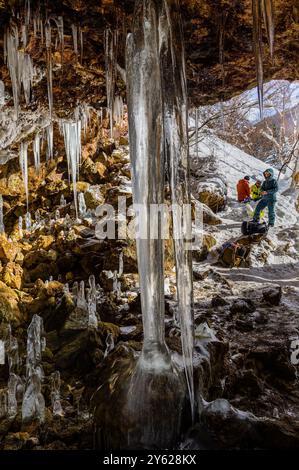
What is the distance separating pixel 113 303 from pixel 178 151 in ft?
14.0

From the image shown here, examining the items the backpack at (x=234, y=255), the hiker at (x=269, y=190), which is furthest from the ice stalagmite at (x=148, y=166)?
the hiker at (x=269, y=190)

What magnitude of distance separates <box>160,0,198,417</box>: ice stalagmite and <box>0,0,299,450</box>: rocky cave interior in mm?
767

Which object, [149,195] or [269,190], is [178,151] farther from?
[269,190]

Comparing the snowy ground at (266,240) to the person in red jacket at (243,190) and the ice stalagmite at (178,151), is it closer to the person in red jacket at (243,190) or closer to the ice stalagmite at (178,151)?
the person in red jacket at (243,190)

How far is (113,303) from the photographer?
6.41m

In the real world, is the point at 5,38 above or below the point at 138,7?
above

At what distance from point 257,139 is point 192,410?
21097 mm

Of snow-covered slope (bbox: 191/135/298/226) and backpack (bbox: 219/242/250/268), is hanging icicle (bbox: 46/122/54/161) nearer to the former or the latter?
backpack (bbox: 219/242/250/268)

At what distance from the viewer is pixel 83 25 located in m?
3.96

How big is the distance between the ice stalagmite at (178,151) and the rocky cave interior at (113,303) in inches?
30.2

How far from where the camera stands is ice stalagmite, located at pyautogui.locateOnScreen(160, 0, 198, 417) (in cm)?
274

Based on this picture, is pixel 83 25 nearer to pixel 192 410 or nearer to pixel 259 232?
pixel 192 410

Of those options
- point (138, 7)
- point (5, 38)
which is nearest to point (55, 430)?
point (138, 7)

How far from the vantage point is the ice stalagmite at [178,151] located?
8.99 feet
